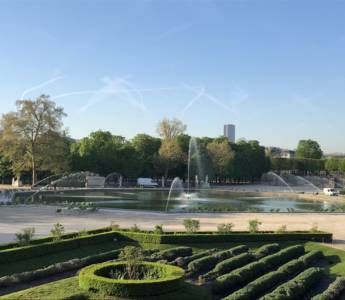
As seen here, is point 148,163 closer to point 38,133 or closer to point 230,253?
point 38,133

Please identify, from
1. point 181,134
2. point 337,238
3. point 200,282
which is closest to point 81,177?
point 181,134

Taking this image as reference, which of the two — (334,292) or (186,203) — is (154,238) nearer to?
(334,292)

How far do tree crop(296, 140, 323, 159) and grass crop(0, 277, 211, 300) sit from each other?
159854 mm

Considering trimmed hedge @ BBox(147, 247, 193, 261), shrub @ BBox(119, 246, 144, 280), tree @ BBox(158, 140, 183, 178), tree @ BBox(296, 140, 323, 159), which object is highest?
tree @ BBox(296, 140, 323, 159)

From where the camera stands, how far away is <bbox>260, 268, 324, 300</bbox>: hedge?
1483 centimetres

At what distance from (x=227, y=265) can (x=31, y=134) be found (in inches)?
2260

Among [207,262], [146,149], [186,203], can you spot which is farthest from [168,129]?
[207,262]

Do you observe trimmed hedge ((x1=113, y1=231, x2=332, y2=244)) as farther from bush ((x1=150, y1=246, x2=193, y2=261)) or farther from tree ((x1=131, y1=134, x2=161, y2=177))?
tree ((x1=131, y1=134, x2=161, y2=177))

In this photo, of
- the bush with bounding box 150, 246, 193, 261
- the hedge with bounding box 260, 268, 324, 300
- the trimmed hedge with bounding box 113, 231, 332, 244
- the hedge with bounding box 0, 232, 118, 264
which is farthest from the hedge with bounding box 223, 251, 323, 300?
the hedge with bounding box 0, 232, 118, 264

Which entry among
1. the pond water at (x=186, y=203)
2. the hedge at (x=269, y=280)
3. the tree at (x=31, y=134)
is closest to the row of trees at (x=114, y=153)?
the tree at (x=31, y=134)

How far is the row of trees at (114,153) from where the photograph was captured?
70375 mm

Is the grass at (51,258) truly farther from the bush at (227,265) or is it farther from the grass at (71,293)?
the bush at (227,265)

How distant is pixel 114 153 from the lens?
88125mm

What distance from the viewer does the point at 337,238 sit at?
28.4 metres
